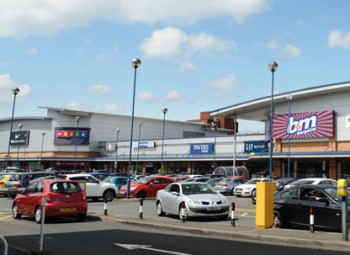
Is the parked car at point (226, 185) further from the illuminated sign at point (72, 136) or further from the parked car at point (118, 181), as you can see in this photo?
the illuminated sign at point (72, 136)

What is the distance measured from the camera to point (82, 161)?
278 ft

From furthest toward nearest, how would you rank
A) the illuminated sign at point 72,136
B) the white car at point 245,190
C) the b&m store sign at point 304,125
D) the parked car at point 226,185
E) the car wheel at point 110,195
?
the illuminated sign at point 72,136 < the b&m store sign at point 304,125 < the parked car at point 226,185 < the white car at point 245,190 < the car wheel at point 110,195

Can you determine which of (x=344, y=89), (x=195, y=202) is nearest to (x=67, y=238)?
A: (x=195, y=202)

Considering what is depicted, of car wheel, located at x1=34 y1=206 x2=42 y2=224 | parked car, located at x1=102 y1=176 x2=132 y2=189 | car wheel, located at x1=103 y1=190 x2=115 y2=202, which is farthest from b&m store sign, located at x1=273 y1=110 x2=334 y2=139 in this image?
car wheel, located at x1=34 y1=206 x2=42 y2=224

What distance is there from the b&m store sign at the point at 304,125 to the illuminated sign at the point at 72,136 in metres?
42.3

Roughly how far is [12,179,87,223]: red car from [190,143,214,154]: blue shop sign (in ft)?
161

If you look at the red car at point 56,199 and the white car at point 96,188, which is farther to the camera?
the white car at point 96,188

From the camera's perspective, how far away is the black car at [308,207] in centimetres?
1306

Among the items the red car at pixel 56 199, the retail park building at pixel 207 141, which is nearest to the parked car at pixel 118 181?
the red car at pixel 56 199

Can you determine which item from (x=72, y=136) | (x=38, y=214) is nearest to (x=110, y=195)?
(x=38, y=214)

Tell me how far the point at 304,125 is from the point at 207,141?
18.5 m

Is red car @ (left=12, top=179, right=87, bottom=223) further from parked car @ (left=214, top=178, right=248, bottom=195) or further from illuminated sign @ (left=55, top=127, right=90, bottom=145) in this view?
illuminated sign @ (left=55, top=127, right=90, bottom=145)

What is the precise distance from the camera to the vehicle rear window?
54.0 ft

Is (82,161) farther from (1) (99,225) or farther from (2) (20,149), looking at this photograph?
(1) (99,225)
